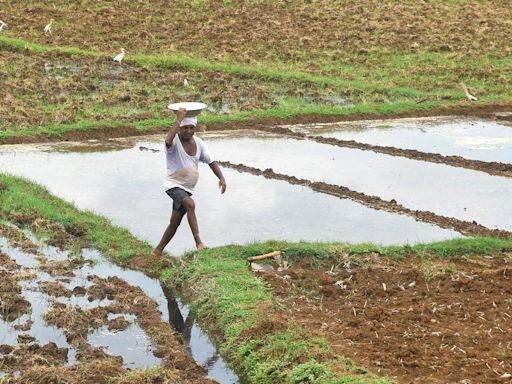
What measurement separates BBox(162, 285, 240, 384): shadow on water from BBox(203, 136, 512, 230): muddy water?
427cm

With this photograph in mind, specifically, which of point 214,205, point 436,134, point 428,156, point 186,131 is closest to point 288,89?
point 436,134

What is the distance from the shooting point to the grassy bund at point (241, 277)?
254 inches

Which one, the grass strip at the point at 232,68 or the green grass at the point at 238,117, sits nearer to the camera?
the green grass at the point at 238,117

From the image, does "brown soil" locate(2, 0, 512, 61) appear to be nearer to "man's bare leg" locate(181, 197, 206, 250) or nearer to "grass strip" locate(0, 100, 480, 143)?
"grass strip" locate(0, 100, 480, 143)

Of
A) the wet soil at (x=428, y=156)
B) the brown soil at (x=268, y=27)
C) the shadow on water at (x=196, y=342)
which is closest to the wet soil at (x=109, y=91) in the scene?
the brown soil at (x=268, y=27)

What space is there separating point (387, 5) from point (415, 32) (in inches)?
145

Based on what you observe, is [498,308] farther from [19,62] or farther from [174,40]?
[174,40]

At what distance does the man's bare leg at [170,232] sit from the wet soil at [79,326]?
716 millimetres

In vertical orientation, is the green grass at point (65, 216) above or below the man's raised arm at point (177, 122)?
below

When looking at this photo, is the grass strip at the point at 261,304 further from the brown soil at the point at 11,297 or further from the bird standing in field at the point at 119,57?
the bird standing in field at the point at 119,57

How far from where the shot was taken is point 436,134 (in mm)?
16359

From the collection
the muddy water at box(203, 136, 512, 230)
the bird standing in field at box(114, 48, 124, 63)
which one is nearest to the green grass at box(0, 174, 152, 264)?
the muddy water at box(203, 136, 512, 230)

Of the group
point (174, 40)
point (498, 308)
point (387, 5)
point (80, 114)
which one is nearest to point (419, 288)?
point (498, 308)

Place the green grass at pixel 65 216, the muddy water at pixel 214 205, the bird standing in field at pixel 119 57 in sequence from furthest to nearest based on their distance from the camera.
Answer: the bird standing in field at pixel 119 57
the muddy water at pixel 214 205
the green grass at pixel 65 216
